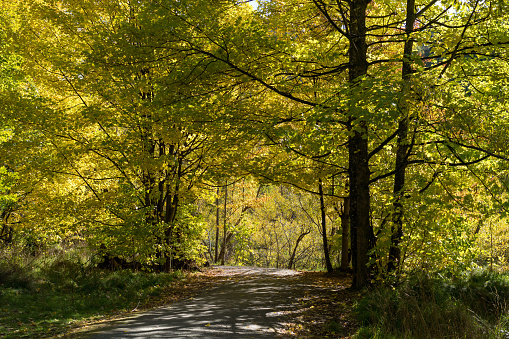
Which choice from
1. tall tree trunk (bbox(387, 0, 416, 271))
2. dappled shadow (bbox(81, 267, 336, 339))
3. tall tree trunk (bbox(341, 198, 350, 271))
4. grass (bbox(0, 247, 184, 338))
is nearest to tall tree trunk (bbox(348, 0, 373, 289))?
tall tree trunk (bbox(387, 0, 416, 271))

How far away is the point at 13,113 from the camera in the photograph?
8141 millimetres

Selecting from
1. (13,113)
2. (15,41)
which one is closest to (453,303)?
(13,113)

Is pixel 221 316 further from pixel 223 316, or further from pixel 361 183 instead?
pixel 361 183

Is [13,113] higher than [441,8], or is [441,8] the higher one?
[441,8]

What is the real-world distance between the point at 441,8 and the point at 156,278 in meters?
9.84

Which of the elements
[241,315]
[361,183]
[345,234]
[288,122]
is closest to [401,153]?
[361,183]

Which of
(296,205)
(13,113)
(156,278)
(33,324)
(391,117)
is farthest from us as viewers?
(296,205)

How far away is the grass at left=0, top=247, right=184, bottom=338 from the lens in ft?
20.0

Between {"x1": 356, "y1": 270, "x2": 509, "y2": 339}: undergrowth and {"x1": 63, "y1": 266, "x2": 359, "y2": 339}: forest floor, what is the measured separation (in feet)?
1.64

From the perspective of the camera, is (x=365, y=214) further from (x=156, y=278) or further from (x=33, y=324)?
(x=33, y=324)

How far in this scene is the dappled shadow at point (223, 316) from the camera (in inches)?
A: 201

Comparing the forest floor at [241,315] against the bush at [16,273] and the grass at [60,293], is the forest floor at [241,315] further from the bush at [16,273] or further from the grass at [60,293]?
the bush at [16,273]

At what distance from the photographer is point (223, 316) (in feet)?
20.6

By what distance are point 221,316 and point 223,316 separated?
0.04 m
